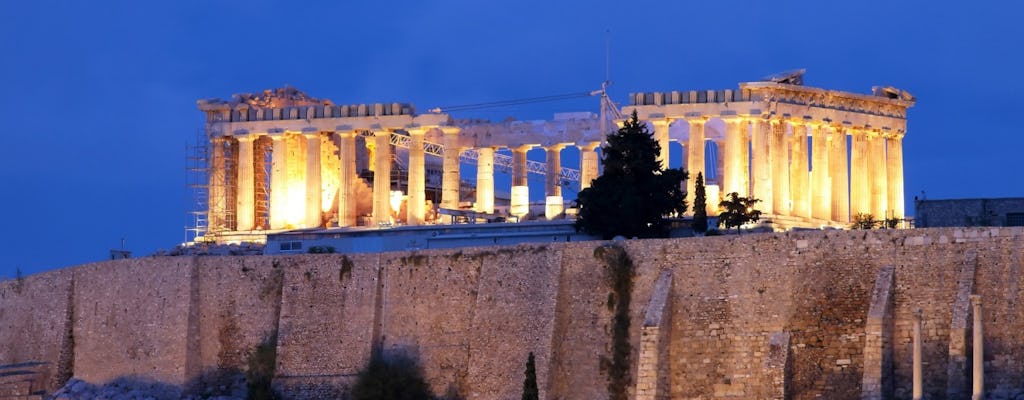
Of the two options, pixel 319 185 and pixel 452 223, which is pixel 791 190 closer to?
pixel 452 223

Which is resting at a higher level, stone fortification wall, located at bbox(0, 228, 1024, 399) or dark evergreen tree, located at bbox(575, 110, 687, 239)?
dark evergreen tree, located at bbox(575, 110, 687, 239)

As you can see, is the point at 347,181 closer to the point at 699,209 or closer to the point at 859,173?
the point at 699,209

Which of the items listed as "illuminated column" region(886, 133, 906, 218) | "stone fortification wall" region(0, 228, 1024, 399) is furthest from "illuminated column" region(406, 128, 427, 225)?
"illuminated column" region(886, 133, 906, 218)

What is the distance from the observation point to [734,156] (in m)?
86.8

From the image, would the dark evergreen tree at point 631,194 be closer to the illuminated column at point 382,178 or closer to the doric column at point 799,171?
the doric column at point 799,171

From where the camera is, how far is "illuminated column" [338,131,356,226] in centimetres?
9306

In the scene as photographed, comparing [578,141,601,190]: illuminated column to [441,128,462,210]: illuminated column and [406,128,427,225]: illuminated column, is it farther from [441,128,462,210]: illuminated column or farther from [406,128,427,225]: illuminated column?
[406,128,427,225]: illuminated column

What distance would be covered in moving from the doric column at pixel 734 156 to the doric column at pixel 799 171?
7.88ft

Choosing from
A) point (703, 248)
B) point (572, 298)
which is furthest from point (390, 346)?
point (703, 248)

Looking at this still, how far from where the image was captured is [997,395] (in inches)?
2333

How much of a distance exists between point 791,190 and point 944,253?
26.2 m

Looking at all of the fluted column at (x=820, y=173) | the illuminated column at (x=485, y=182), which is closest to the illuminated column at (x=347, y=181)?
the illuminated column at (x=485, y=182)

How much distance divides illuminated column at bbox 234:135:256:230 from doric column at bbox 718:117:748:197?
20557 millimetres

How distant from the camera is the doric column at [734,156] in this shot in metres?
86.7
